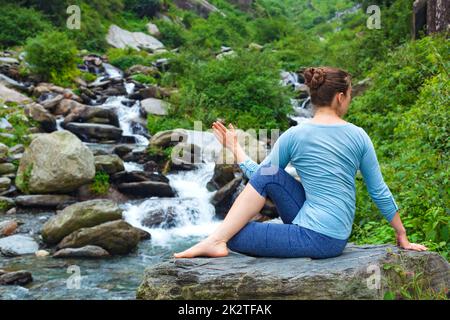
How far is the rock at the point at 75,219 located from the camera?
27.8 feet

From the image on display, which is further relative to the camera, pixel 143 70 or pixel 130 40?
pixel 130 40

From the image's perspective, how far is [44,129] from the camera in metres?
14.5

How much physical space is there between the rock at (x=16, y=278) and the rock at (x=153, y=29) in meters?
30.1

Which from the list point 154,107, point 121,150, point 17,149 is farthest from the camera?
point 154,107

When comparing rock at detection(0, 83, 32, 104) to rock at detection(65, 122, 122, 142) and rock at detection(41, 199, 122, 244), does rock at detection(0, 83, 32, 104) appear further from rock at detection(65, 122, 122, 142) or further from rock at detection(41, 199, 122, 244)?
rock at detection(41, 199, 122, 244)

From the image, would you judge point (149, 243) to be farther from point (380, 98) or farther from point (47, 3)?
point (47, 3)

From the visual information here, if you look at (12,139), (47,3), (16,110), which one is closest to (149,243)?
(12,139)

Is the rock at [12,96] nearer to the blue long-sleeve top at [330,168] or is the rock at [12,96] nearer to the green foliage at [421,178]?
the green foliage at [421,178]

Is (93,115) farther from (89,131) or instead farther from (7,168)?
(7,168)

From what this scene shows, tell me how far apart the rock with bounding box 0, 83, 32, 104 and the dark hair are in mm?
14881

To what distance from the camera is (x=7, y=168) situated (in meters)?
11.2

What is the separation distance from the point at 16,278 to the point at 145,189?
189 inches

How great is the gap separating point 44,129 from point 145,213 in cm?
593

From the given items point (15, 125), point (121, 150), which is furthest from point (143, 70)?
point (121, 150)
